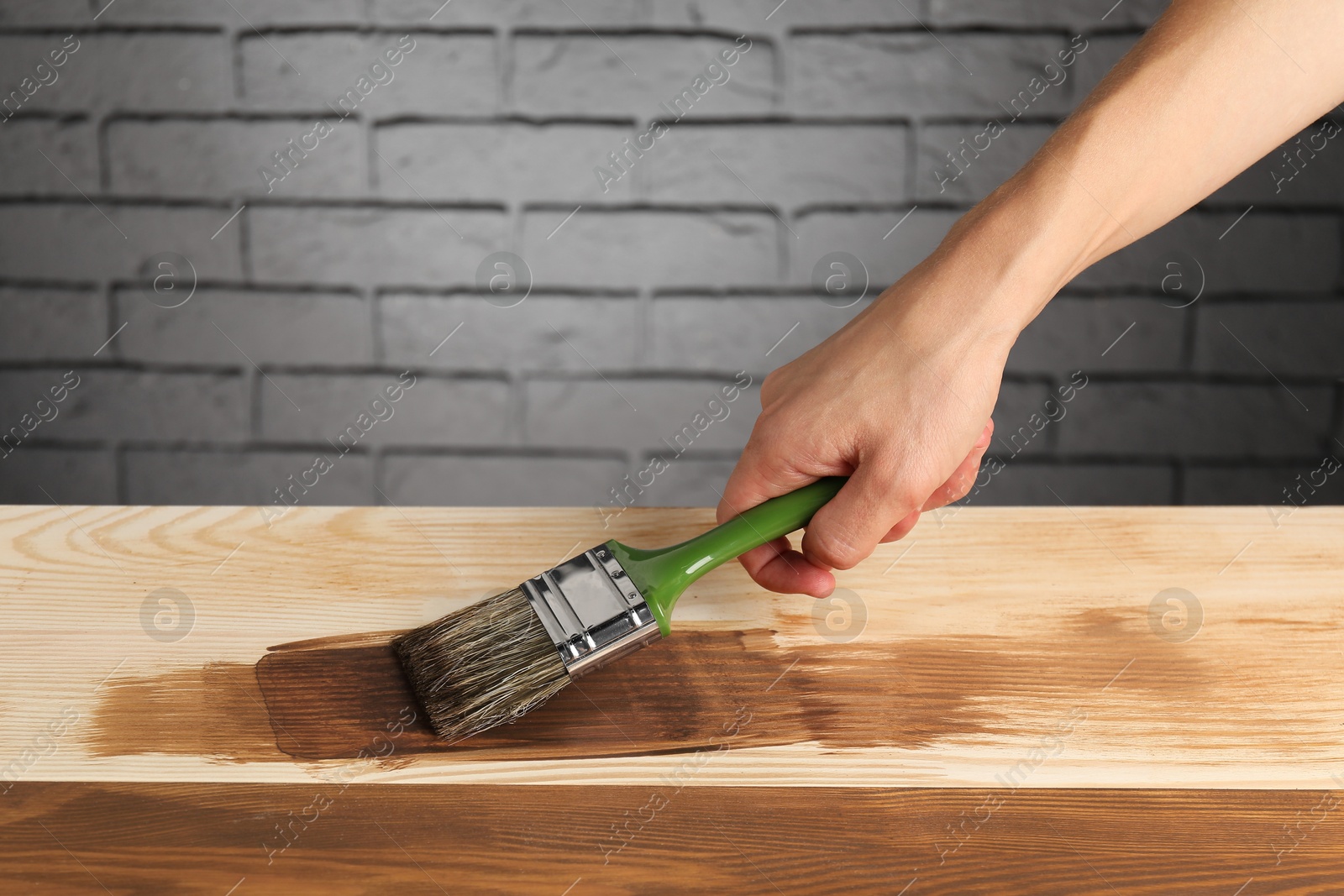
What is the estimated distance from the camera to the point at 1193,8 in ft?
1.74

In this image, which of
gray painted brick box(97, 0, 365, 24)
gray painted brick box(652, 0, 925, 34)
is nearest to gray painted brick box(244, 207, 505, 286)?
gray painted brick box(97, 0, 365, 24)

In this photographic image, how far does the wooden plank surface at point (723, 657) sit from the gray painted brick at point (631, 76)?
2.19ft

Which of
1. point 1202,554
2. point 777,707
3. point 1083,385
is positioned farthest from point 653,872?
point 1083,385

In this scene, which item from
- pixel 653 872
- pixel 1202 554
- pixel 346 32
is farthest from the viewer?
pixel 346 32

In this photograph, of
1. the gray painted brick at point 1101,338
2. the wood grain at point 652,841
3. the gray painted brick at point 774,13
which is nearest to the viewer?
the wood grain at point 652,841

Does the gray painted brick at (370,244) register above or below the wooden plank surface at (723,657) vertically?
above

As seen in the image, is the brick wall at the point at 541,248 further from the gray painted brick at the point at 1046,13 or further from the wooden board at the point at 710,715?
the wooden board at the point at 710,715

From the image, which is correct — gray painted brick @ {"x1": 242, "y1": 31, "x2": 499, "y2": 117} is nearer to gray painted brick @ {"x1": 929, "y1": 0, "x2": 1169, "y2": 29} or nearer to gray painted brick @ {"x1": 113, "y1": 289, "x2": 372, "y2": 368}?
gray painted brick @ {"x1": 113, "y1": 289, "x2": 372, "y2": 368}

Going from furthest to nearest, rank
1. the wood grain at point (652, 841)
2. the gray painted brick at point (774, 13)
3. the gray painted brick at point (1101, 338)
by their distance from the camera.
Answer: the gray painted brick at point (1101, 338)
the gray painted brick at point (774, 13)
the wood grain at point (652, 841)

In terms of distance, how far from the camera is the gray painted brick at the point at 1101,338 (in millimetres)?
1200

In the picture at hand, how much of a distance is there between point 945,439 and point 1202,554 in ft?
0.89

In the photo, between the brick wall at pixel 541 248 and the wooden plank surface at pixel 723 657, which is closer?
the wooden plank surface at pixel 723 657

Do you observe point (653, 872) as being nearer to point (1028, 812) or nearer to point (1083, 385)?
point (1028, 812)

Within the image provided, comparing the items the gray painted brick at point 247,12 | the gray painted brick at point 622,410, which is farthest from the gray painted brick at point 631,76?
the gray painted brick at point 622,410
